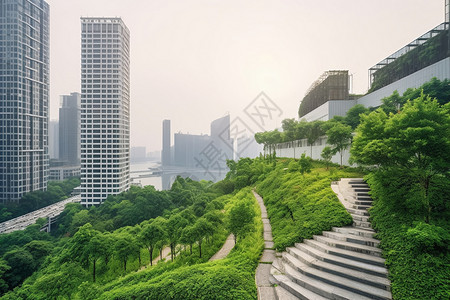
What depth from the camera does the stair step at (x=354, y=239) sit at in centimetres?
558

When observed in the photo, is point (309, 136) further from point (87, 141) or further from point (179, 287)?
point (87, 141)

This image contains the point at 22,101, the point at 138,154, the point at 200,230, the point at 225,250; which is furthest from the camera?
the point at 138,154

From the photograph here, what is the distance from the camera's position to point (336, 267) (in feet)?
16.9

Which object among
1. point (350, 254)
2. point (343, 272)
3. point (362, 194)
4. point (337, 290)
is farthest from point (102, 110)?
point (337, 290)

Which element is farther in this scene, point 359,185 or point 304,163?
point 304,163

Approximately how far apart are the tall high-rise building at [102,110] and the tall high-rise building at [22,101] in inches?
437

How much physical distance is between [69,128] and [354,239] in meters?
101

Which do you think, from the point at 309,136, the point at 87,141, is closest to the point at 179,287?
the point at 309,136

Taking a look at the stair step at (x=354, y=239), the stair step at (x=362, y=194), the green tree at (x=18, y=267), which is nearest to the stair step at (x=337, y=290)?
the stair step at (x=354, y=239)

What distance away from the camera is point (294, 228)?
779cm

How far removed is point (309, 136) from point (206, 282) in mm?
17819

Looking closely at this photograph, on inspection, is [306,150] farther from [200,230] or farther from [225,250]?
[200,230]

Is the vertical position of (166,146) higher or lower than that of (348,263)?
higher

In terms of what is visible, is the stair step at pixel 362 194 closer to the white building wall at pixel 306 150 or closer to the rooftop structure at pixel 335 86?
the white building wall at pixel 306 150
